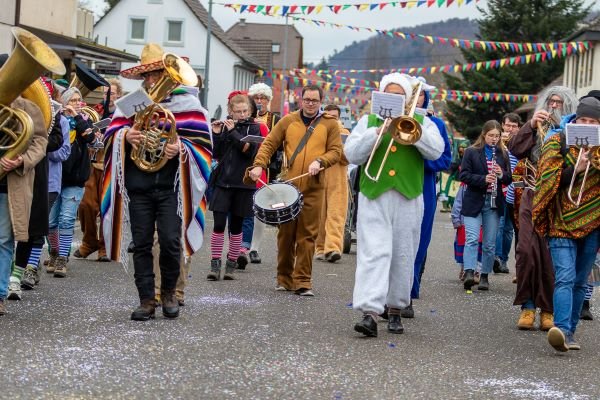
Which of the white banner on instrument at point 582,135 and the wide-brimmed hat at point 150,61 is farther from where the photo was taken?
the wide-brimmed hat at point 150,61

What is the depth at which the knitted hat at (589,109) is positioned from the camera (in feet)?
28.1

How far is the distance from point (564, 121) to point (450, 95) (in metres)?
41.9

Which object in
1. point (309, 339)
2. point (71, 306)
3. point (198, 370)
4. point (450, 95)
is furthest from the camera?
point (450, 95)

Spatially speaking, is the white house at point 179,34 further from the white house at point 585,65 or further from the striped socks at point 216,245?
the striped socks at point 216,245

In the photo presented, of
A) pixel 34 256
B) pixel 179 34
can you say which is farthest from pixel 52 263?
pixel 179 34

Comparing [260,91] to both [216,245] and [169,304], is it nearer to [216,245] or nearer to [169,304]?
[216,245]

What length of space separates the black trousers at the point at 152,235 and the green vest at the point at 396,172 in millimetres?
1384

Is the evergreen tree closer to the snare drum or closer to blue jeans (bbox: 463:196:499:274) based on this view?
blue jeans (bbox: 463:196:499:274)

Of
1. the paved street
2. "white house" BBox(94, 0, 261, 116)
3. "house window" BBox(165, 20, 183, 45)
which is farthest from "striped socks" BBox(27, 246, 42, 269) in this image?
"house window" BBox(165, 20, 183, 45)

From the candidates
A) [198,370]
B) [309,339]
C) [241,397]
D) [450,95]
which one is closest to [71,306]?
[309,339]

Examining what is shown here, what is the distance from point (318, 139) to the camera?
11609 mm

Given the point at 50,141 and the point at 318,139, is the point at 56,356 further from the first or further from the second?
the point at 318,139

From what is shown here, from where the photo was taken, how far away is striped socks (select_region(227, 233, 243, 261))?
12.7 metres

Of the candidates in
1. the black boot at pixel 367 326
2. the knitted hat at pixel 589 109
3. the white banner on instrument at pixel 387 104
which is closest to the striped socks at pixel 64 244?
the black boot at pixel 367 326
